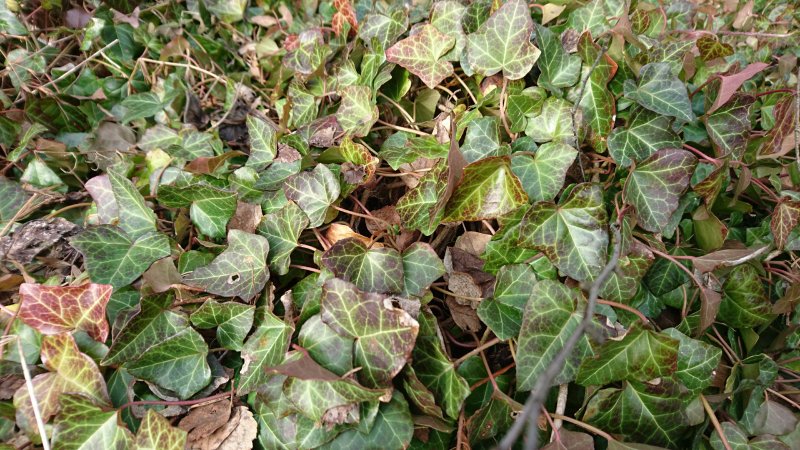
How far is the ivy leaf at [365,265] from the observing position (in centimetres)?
82

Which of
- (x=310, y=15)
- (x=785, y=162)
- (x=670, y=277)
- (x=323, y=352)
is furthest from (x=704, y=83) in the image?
(x=310, y=15)

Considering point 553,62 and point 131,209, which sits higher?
point 553,62

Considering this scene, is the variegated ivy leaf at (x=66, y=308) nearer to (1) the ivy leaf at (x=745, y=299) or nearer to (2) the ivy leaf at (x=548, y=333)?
(2) the ivy leaf at (x=548, y=333)

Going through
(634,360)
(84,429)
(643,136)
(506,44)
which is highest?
(506,44)

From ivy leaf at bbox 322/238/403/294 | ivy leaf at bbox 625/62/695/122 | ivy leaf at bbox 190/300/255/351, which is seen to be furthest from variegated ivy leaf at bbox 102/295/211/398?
ivy leaf at bbox 625/62/695/122

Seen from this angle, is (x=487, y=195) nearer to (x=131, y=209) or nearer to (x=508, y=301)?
(x=508, y=301)

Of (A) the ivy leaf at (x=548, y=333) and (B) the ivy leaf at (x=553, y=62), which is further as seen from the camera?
(B) the ivy leaf at (x=553, y=62)

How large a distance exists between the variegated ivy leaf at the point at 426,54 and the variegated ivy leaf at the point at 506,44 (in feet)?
0.18

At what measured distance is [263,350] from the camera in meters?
0.82

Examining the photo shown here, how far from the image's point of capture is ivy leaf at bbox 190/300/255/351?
84 centimetres

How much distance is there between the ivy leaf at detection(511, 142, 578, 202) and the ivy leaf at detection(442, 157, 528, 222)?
0.15 feet

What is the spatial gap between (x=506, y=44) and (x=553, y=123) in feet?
0.60

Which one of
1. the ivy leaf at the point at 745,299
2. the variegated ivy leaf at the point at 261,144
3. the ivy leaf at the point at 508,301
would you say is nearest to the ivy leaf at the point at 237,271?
the variegated ivy leaf at the point at 261,144

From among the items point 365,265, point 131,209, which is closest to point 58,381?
point 131,209
